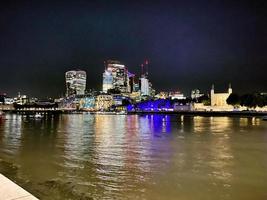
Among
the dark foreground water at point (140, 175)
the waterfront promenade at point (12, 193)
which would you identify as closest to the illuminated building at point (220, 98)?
the dark foreground water at point (140, 175)

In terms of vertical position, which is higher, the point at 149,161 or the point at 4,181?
the point at 4,181

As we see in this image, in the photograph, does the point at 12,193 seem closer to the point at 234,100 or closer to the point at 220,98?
the point at 234,100

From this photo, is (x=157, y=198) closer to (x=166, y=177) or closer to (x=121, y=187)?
(x=121, y=187)

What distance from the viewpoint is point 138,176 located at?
12852 mm

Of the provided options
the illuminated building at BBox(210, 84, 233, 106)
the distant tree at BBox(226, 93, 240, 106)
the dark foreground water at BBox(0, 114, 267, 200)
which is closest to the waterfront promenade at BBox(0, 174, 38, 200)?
the dark foreground water at BBox(0, 114, 267, 200)

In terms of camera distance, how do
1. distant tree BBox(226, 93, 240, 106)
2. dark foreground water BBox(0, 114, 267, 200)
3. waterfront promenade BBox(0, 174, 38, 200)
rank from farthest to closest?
distant tree BBox(226, 93, 240, 106), dark foreground water BBox(0, 114, 267, 200), waterfront promenade BBox(0, 174, 38, 200)

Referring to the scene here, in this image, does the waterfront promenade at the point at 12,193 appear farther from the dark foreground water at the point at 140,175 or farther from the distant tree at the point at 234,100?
the distant tree at the point at 234,100

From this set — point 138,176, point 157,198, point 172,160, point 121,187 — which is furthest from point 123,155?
point 157,198

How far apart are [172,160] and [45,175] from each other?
7.26 meters

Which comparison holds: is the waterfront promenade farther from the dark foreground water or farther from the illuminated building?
the illuminated building

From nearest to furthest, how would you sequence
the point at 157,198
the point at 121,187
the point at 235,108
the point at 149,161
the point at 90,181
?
1. the point at 157,198
2. the point at 121,187
3. the point at 90,181
4. the point at 149,161
5. the point at 235,108

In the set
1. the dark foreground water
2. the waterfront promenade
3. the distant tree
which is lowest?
the dark foreground water

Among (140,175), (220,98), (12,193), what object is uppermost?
(220,98)

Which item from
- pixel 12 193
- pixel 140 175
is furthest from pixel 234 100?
pixel 12 193
